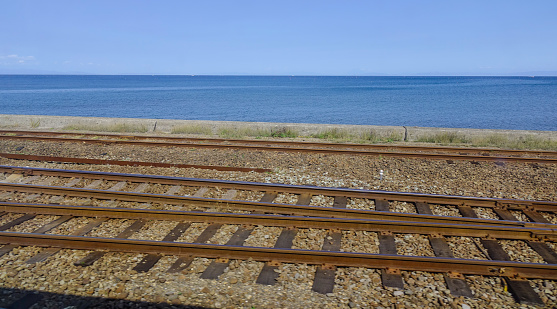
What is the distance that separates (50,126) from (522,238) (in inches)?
881

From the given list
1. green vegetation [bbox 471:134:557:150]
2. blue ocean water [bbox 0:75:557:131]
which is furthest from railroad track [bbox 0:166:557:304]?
blue ocean water [bbox 0:75:557:131]

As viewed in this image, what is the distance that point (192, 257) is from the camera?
5844 millimetres

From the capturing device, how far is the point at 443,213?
25.0 feet

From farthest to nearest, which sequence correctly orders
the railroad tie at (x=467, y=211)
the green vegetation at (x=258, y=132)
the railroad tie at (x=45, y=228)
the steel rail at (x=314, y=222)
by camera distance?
1. the green vegetation at (x=258, y=132)
2. the railroad tie at (x=467, y=211)
3. the steel rail at (x=314, y=222)
4. the railroad tie at (x=45, y=228)

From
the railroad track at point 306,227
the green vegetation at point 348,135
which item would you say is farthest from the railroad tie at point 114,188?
the green vegetation at point 348,135

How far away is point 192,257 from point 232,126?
14254mm

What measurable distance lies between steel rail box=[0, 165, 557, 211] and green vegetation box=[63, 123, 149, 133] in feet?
33.3

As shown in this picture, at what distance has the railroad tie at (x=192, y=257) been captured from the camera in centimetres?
559

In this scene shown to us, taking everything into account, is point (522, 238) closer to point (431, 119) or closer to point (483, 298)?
point (483, 298)

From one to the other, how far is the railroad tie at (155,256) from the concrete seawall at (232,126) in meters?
12.7

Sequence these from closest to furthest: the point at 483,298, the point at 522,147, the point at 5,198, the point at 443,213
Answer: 1. the point at 483,298
2. the point at 443,213
3. the point at 5,198
4. the point at 522,147

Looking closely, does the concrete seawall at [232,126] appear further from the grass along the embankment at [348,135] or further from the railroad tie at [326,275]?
the railroad tie at [326,275]

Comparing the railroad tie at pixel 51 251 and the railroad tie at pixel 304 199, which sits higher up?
the railroad tie at pixel 304 199

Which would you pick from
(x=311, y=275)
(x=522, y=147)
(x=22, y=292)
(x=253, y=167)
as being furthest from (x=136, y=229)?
(x=522, y=147)
